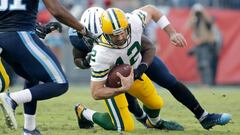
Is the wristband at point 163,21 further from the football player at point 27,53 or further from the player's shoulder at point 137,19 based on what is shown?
the football player at point 27,53

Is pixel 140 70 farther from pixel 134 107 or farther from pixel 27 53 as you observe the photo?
pixel 27 53

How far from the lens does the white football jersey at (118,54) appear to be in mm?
7031

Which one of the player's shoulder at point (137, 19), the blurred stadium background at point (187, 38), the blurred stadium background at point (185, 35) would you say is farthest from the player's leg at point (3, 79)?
the blurred stadium background at point (187, 38)

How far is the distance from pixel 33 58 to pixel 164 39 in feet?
31.9

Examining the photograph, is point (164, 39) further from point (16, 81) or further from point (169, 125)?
point (169, 125)

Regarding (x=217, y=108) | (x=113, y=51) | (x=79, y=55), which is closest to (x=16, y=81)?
(x=217, y=108)

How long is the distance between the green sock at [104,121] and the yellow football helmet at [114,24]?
0.79m

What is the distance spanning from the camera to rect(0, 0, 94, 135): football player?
6.38m

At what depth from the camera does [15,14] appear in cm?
643

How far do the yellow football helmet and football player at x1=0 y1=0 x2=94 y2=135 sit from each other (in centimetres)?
51

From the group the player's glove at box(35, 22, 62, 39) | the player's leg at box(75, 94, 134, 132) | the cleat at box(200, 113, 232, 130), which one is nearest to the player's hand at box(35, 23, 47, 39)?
the player's glove at box(35, 22, 62, 39)

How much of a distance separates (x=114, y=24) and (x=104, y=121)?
1100 mm

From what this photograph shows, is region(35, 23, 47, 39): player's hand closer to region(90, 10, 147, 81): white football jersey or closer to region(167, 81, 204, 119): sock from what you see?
region(90, 10, 147, 81): white football jersey

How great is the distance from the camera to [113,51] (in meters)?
7.10
